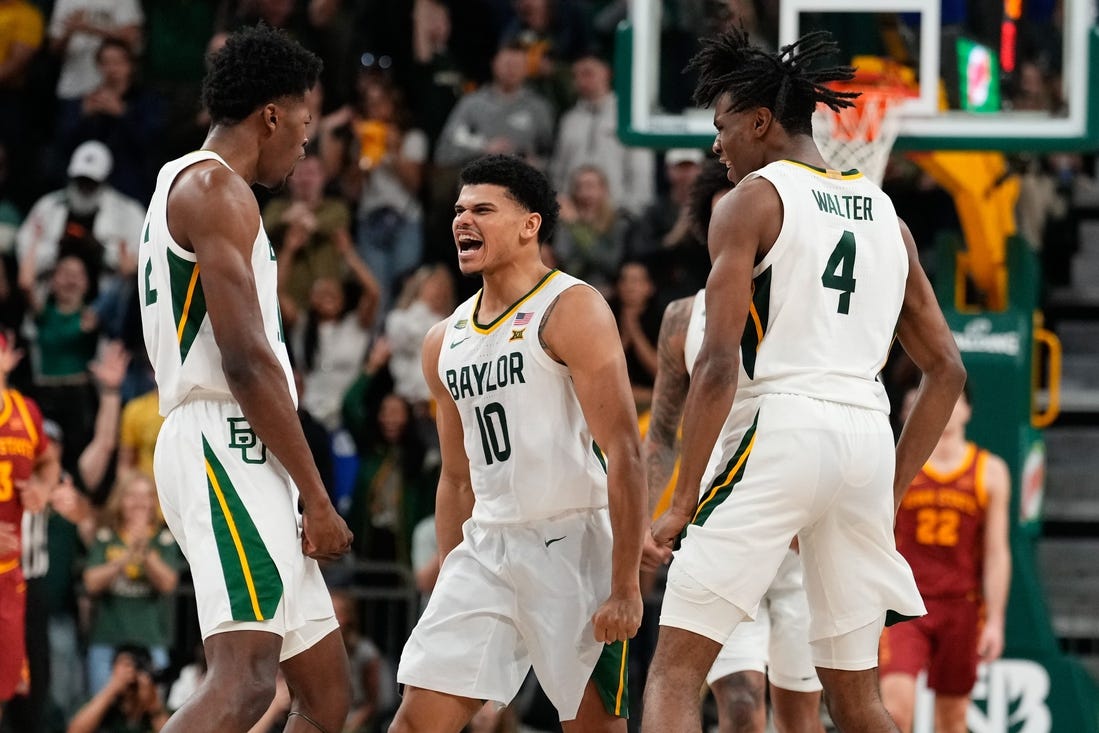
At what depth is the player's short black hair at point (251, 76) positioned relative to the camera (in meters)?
5.60

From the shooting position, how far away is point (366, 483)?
1123cm

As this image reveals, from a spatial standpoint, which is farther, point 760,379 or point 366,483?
point 366,483

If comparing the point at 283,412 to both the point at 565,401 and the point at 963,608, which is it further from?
the point at 963,608

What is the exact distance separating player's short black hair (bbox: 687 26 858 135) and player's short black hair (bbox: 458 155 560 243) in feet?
1.97

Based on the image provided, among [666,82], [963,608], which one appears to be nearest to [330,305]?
[666,82]

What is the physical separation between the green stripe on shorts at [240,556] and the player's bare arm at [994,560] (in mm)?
4621

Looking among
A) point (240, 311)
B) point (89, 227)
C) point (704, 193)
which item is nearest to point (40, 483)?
point (704, 193)

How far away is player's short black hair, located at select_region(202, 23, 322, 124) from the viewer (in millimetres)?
5598

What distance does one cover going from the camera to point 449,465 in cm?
610

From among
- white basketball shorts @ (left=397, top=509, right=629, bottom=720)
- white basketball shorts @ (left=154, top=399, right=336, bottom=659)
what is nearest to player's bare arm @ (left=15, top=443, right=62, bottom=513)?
white basketball shorts @ (left=154, top=399, right=336, bottom=659)

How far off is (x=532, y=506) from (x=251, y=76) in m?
1.61

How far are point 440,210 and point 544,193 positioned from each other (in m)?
6.51

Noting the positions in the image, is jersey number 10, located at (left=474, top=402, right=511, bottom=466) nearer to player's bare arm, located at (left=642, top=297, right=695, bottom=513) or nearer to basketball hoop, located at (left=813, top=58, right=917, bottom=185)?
player's bare arm, located at (left=642, top=297, right=695, bottom=513)

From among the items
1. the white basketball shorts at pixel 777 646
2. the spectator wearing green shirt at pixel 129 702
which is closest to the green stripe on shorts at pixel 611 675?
the white basketball shorts at pixel 777 646
